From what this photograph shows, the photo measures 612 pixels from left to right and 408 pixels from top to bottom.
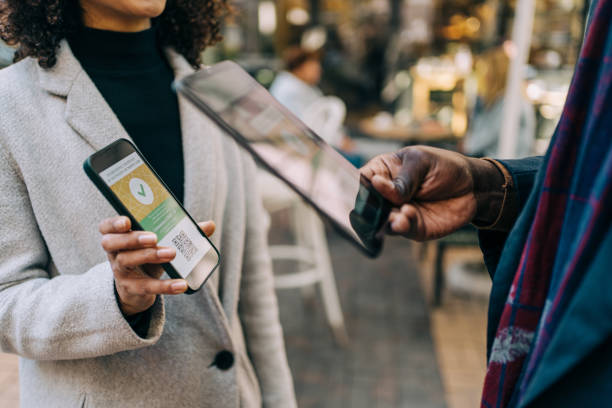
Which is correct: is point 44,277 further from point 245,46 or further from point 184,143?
point 245,46

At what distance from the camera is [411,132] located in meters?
4.59

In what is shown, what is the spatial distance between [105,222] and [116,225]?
0.03 metres

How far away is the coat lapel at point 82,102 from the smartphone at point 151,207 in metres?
0.21

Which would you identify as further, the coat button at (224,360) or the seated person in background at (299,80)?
the seated person in background at (299,80)

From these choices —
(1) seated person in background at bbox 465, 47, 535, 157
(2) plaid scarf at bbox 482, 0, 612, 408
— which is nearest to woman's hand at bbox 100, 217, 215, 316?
(2) plaid scarf at bbox 482, 0, 612, 408

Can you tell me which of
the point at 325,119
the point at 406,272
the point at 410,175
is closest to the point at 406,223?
the point at 410,175

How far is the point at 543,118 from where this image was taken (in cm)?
345

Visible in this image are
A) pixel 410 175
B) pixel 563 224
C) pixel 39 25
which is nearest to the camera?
pixel 563 224

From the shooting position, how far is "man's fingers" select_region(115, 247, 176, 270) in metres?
0.73

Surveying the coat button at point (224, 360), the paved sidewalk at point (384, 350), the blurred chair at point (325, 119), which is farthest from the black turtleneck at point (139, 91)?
the paved sidewalk at point (384, 350)

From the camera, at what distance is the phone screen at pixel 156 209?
78 centimetres

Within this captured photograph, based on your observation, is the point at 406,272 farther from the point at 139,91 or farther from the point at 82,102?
the point at 82,102

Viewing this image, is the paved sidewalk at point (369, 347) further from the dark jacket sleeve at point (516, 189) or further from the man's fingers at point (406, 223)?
the man's fingers at point (406, 223)

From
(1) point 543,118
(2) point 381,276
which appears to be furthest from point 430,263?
(1) point 543,118
